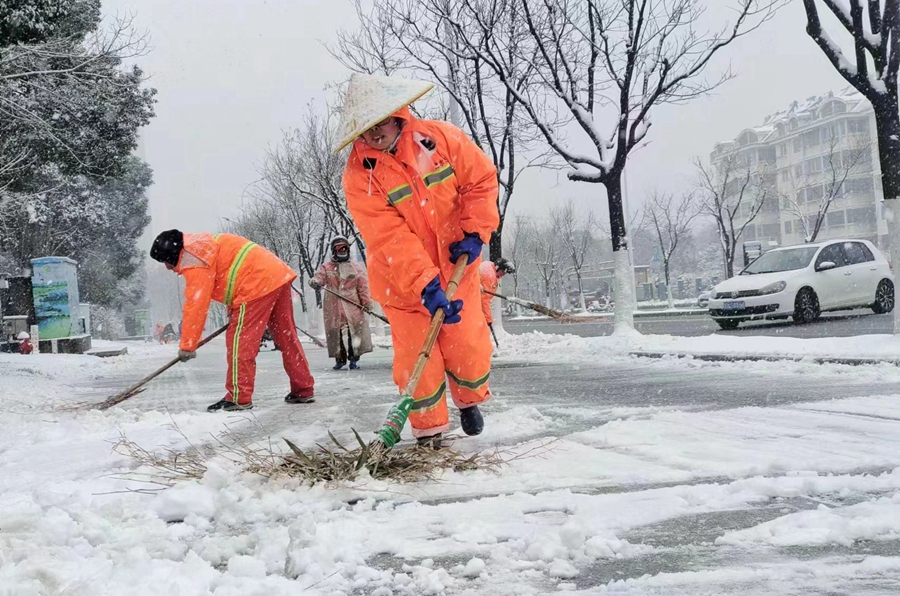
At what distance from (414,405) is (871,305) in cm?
1397

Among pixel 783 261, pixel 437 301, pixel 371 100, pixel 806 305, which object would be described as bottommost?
pixel 806 305

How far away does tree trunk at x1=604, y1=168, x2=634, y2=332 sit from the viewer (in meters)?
14.4

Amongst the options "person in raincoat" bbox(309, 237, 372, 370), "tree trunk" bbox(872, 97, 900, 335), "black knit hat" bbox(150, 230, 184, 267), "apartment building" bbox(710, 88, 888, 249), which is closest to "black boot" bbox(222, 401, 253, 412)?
"black knit hat" bbox(150, 230, 184, 267)

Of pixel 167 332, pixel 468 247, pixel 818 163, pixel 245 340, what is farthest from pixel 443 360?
pixel 818 163

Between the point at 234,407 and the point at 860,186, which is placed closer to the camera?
the point at 234,407

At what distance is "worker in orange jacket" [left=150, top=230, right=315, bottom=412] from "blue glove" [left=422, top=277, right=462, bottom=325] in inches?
122

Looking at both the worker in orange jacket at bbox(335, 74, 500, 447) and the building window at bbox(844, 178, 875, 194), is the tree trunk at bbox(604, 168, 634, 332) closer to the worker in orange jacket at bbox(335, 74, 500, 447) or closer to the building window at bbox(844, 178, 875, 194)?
the worker in orange jacket at bbox(335, 74, 500, 447)

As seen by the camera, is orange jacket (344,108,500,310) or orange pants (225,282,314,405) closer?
orange jacket (344,108,500,310)

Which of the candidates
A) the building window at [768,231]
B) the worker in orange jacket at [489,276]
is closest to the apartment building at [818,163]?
the building window at [768,231]

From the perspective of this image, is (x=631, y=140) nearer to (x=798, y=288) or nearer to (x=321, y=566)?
(x=798, y=288)

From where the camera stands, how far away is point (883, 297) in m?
15.6

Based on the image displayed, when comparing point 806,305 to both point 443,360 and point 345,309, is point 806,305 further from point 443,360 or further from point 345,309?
point 443,360

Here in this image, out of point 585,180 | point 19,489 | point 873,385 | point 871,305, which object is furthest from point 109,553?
point 871,305

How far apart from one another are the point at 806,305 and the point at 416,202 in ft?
40.3
